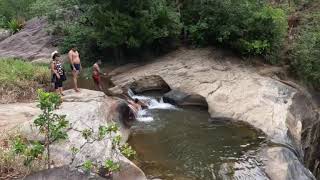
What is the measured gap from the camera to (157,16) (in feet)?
59.3

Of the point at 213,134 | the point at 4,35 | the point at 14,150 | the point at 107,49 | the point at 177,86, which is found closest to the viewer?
the point at 14,150

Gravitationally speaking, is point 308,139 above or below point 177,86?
below

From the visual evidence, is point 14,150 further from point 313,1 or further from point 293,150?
point 313,1

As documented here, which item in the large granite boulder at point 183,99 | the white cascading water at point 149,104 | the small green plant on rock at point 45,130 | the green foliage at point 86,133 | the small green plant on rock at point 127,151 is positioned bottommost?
the white cascading water at point 149,104

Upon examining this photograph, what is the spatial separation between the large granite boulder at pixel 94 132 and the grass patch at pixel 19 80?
1.29m

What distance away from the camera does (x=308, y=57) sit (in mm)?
16703

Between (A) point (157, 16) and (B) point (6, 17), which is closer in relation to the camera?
(A) point (157, 16)

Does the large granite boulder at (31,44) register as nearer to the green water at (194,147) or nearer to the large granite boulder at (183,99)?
the large granite boulder at (183,99)

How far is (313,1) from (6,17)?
69.1ft

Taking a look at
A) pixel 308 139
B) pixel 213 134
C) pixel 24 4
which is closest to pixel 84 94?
pixel 213 134

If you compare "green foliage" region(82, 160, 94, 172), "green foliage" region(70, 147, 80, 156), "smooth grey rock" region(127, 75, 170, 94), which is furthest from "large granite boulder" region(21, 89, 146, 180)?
"smooth grey rock" region(127, 75, 170, 94)

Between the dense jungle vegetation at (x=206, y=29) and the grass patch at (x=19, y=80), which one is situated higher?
the dense jungle vegetation at (x=206, y=29)

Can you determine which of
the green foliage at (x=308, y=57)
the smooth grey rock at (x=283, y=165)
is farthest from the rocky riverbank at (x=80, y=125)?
the green foliage at (x=308, y=57)

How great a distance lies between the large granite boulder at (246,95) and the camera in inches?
508
